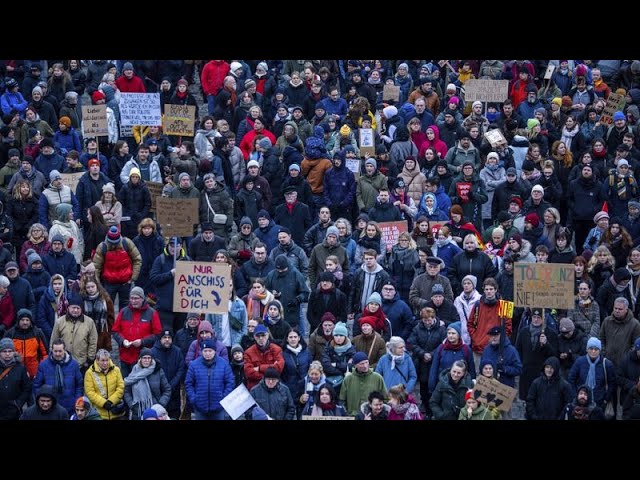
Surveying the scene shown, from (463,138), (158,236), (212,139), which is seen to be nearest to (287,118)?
(212,139)

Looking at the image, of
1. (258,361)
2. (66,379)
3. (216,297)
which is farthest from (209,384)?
(66,379)

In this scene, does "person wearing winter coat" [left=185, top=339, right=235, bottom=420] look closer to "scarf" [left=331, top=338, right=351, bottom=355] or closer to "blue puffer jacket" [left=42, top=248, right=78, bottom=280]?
"scarf" [left=331, top=338, right=351, bottom=355]

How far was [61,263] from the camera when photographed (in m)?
18.7

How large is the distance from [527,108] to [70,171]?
6.83 metres

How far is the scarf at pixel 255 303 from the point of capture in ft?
58.1

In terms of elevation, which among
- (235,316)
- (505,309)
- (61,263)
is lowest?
(235,316)

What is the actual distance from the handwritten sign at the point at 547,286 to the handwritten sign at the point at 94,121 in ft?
24.1

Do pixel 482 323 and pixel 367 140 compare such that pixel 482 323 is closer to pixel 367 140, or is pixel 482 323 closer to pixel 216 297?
pixel 216 297

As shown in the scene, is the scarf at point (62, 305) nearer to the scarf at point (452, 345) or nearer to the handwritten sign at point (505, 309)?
the scarf at point (452, 345)

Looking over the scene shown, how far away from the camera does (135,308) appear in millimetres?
17406

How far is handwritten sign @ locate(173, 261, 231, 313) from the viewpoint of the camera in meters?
17.3

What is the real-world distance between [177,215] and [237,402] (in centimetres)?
373

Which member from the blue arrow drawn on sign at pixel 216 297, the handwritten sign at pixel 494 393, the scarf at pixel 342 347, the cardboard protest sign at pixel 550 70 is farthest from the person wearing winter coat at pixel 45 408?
the cardboard protest sign at pixel 550 70

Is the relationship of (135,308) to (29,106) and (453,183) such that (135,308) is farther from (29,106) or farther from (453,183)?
(29,106)
